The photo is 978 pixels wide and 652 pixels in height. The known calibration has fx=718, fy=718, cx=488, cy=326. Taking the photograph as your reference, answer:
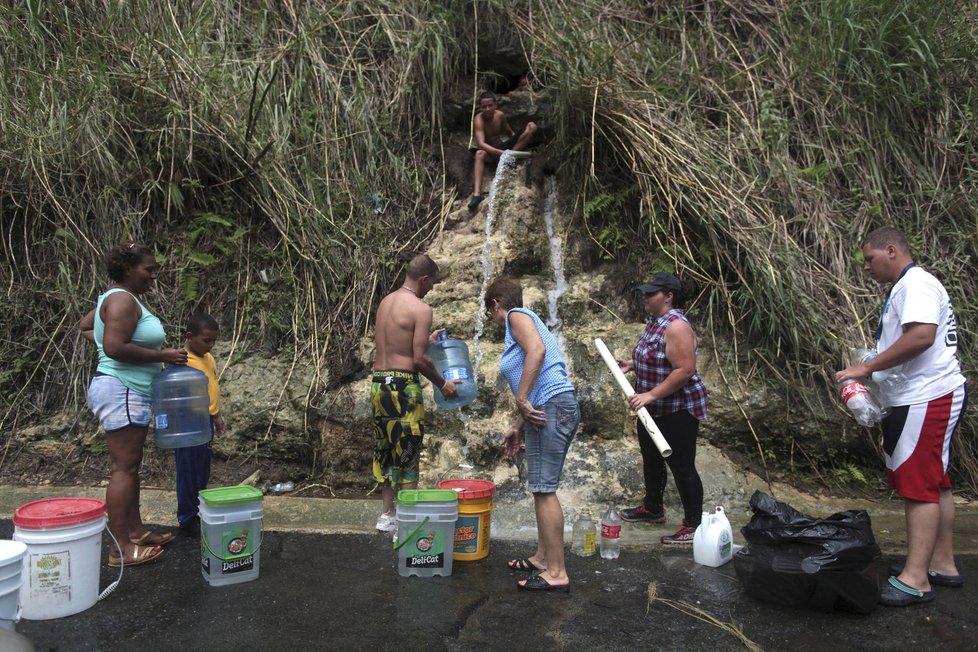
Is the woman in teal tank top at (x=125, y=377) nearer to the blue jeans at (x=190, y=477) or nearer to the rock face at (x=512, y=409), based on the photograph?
the blue jeans at (x=190, y=477)

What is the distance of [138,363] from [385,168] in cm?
439

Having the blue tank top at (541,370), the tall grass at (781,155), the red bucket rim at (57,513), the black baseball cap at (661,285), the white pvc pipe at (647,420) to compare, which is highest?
the tall grass at (781,155)

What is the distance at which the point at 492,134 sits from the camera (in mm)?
8492

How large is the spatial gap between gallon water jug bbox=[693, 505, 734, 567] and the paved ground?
0.07m

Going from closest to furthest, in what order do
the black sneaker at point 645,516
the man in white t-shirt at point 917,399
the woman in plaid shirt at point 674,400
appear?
the man in white t-shirt at point 917,399, the woman in plaid shirt at point 674,400, the black sneaker at point 645,516

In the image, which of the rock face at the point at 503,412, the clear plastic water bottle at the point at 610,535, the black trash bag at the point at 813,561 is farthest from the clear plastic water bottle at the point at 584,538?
the black trash bag at the point at 813,561

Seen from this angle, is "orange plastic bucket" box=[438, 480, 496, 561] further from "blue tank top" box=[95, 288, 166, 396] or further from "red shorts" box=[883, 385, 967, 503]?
"red shorts" box=[883, 385, 967, 503]

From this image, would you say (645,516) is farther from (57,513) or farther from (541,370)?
(57,513)

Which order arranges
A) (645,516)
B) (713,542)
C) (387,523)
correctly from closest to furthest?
1. (713,542)
2. (387,523)
3. (645,516)

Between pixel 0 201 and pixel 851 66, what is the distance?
352 inches

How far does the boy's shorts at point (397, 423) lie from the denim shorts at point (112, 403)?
4.85 feet

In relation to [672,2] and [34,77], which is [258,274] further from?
[672,2]

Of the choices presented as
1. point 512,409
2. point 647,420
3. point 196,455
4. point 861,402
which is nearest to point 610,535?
point 647,420

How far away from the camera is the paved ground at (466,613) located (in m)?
3.39
